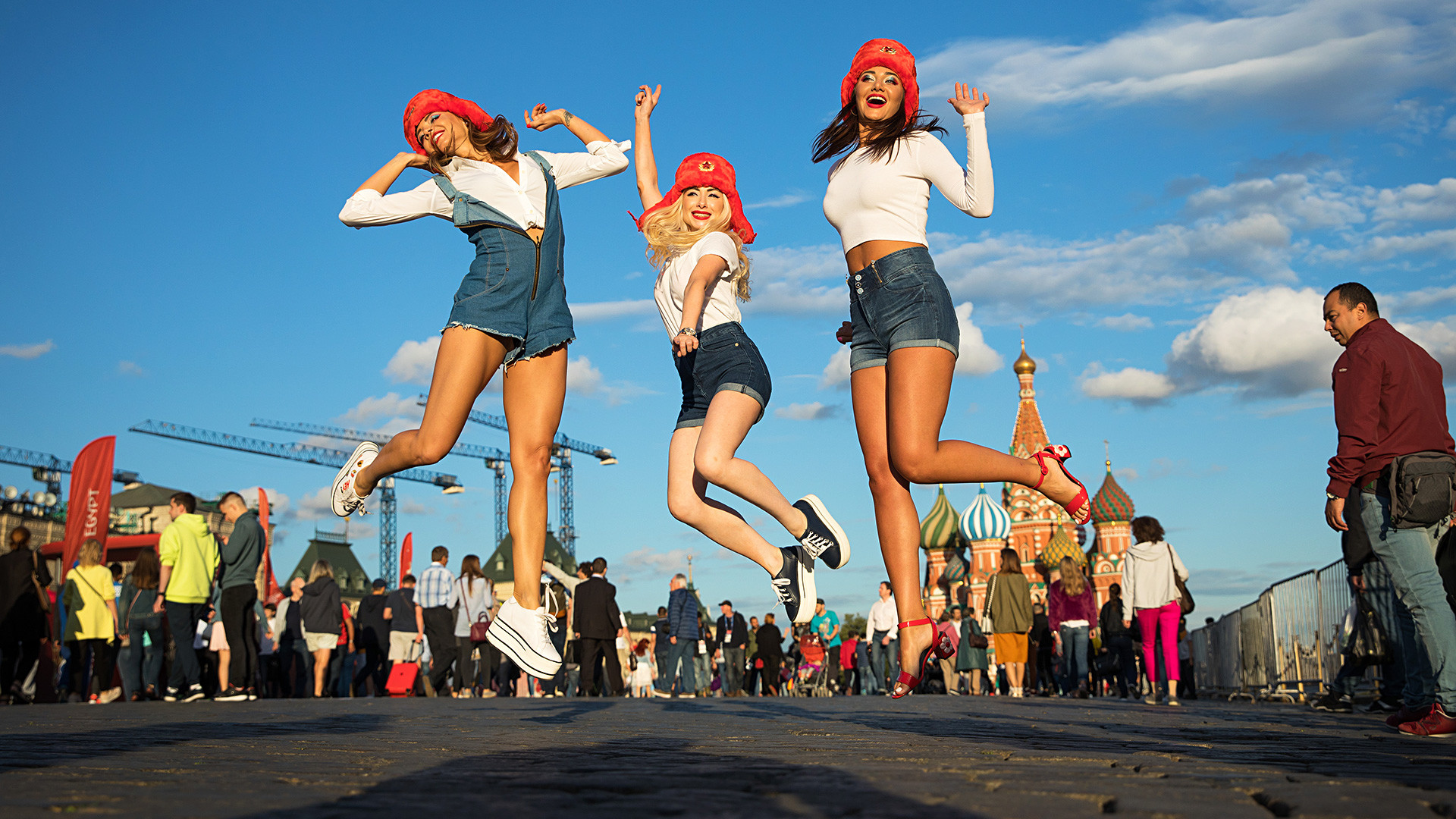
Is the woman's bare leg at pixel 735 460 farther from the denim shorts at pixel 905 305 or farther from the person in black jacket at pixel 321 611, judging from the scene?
the person in black jacket at pixel 321 611

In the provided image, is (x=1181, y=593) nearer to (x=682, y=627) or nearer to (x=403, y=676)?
(x=682, y=627)

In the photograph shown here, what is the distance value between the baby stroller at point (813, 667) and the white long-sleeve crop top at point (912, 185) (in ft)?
52.0

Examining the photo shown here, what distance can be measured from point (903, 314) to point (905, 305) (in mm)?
38

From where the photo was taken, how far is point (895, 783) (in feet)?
8.45

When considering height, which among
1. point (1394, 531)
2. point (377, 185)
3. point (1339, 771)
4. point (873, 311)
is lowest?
point (1339, 771)

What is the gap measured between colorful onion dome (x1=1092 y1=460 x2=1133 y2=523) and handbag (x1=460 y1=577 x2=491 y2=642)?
8273 cm

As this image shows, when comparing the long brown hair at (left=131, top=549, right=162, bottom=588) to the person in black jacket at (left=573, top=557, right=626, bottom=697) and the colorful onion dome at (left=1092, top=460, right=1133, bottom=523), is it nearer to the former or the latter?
the person in black jacket at (left=573, top=557, right=626, bottom=697)

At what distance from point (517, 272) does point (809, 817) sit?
3.52 meters

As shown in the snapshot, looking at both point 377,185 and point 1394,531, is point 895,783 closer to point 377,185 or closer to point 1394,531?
point 377,185

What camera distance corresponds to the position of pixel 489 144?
5.33 m

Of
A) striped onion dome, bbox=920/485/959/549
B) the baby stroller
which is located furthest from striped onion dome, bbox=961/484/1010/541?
the baby stroller

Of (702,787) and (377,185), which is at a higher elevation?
(377,185)

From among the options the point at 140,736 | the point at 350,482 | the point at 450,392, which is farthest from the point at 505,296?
the point at 140,736

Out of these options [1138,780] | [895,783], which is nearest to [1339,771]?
[1138,780]
